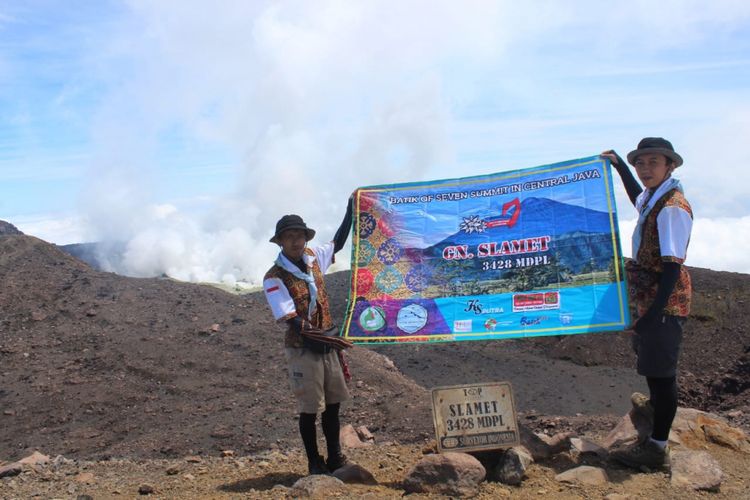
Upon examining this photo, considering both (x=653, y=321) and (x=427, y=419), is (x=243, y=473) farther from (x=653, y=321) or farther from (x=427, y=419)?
(x=653, y=321)

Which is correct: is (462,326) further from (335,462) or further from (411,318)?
(335,462)

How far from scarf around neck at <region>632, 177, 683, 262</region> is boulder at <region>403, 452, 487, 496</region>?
1871mm

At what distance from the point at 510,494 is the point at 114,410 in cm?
580

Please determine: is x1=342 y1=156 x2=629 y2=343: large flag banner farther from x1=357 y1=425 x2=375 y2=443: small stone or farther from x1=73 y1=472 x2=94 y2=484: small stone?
x1=73 y1=472 x2=94 y2=484: small stone

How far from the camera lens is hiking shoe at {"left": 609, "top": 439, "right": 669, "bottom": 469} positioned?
5273mm

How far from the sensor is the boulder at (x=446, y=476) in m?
4.93

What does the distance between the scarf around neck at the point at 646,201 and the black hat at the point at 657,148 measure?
0.52 ft

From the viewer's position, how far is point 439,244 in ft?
22.4

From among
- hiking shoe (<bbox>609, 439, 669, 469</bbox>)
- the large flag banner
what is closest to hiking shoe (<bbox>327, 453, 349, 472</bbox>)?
the large flag banner

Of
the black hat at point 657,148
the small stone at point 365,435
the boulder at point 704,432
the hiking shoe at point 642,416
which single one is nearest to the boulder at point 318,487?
the hiking shoe at point 642,416

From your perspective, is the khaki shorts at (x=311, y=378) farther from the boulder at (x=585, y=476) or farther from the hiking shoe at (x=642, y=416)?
the hiking shoe at (x=642, y=416)

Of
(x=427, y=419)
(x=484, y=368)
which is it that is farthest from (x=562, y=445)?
(x=484, y=368)

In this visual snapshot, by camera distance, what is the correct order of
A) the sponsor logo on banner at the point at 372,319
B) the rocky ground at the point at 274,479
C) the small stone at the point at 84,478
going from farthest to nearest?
the sponsor logo on banner at the point at 372,319
the small stone at the point at 84,478
the rocky ground at the point at 274,479

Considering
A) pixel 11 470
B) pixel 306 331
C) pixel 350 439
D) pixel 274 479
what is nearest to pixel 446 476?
pixel 306 331
